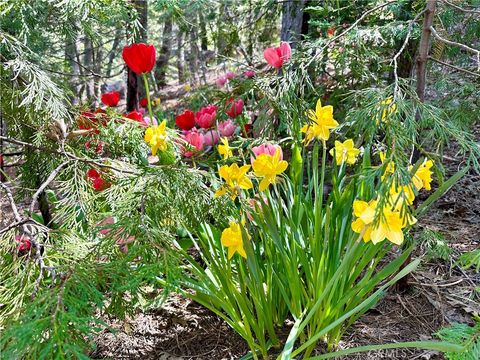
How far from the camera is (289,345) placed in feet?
3.94

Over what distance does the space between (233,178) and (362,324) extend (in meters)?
0.80

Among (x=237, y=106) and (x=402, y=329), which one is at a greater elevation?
(x=237, y=106)

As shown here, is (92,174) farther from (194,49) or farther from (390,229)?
(194,49)

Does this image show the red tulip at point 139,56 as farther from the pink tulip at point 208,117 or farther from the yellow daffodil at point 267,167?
the yellow daffodil at point 267,167

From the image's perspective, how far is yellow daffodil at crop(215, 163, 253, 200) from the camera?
1240 mm

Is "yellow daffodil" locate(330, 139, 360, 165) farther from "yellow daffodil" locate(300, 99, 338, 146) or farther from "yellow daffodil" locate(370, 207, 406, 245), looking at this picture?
"yellow daffodil" locate(370, 207, 406, 245)

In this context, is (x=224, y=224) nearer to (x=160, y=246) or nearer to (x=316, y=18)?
(x=160, y=246)

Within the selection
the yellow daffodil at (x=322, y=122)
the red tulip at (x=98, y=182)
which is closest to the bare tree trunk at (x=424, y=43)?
the yellow daffodil at (x=322, y=122)

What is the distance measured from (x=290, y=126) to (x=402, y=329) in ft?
2.79

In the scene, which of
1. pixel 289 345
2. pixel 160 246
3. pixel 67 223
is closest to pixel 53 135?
pixel 67 223

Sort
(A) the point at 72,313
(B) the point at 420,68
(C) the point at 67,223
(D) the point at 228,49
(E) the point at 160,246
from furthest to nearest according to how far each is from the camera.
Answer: (D) the point at 228,49 < (B) the point at 420,68 < (C) the point at 67,223 < (E) the point at 160,246 < (A) the point at 72,313

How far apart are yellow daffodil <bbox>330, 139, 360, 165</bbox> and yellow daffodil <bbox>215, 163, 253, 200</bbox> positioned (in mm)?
378

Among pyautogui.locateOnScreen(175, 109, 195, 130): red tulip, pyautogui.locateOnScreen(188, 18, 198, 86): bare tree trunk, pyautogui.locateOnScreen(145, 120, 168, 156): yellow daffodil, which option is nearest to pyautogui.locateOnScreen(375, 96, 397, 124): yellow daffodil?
pyautogui.locateOnScreen(145, 120, 168, 156): yellow daffodil

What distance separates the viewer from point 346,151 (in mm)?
1490
